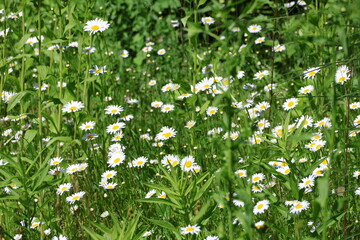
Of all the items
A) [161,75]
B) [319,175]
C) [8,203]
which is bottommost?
[161,75]

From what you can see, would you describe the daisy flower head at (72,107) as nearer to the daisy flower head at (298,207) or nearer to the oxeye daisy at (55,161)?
the oxeye daisy at (55,161)

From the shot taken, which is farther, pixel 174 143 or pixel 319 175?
pixel 174 143

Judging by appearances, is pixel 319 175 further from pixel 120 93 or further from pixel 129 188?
pixel 120 93

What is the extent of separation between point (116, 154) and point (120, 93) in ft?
4.43

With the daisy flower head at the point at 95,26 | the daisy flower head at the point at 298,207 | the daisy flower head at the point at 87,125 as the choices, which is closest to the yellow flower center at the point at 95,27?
the daisy flower head at the point at 95,26

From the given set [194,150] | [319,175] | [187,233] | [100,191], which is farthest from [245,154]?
[187,233]

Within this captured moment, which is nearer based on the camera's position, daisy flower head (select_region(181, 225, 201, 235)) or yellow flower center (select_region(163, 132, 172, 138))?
daisy flower head (select_region(181, 225, 201, 235))

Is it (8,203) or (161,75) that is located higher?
(8,203)

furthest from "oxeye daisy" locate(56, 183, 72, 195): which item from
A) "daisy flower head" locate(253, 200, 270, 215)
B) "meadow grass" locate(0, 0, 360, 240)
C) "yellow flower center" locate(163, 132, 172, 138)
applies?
"daisy flower head" locate(253, 200, 270, 215)

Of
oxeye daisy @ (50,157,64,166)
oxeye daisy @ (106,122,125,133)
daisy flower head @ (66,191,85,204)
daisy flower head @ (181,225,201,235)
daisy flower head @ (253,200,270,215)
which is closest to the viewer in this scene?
daisy flower head @ (181,225,201,235)

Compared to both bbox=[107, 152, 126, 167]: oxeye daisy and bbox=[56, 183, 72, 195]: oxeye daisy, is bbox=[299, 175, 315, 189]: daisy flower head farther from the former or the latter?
bbox=[56, 183, 72, 195]: oxeye daisy

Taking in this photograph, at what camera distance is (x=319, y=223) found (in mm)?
1996

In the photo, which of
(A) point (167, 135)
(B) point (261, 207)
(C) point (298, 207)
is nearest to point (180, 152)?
(A) point (167, 135)

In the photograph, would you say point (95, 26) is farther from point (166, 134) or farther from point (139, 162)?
point (139, 162)
